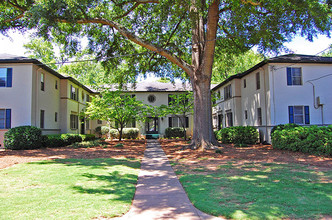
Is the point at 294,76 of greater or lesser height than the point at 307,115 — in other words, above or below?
above

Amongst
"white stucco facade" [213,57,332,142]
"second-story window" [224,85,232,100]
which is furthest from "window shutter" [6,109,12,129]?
"second-story window" [224,85,232,100]

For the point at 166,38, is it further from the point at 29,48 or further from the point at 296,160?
the point at 29,48

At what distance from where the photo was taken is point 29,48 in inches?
1428

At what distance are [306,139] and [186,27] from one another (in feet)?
34.3

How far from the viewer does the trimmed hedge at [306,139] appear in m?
11.4

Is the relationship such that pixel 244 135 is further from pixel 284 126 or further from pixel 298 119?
pixel 298 119

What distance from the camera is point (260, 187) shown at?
622 centimetres

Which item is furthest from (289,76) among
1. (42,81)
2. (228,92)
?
(42,81)

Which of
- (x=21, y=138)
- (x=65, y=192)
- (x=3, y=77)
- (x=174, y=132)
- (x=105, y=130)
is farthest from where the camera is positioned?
(x=105, y=130)

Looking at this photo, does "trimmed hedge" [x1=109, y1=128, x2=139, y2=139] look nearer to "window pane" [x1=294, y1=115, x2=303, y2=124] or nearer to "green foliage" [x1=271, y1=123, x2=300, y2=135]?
"green foliage" [x1=271, y1=123, x2=300, y2=135]

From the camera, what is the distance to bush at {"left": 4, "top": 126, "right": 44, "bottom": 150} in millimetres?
15039

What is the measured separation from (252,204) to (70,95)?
827 inches

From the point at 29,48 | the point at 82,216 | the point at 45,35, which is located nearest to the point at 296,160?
the point at 82,216

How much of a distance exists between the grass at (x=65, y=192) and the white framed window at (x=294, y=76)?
13072 mm
